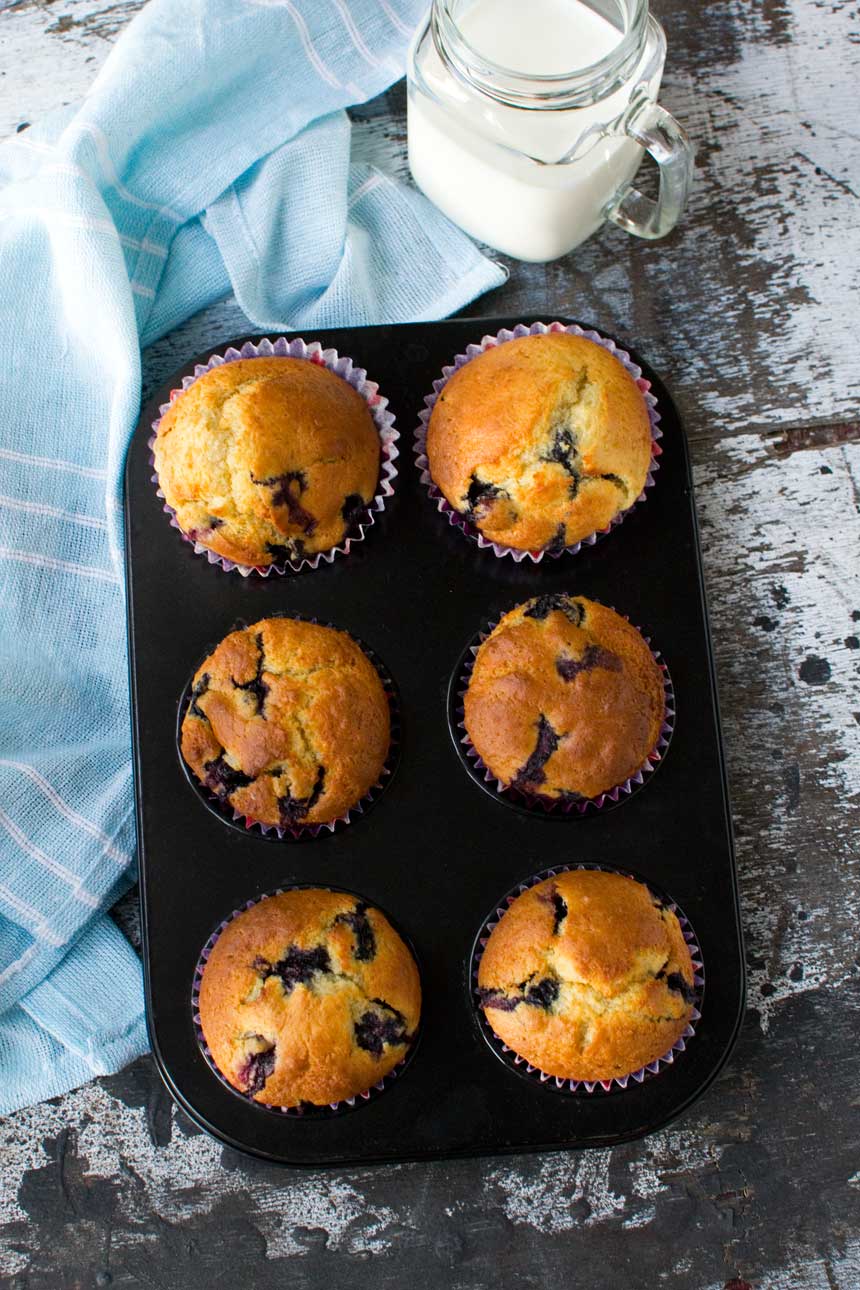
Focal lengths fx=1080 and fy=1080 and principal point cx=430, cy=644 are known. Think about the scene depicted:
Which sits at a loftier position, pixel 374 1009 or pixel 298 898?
pixel 298 898

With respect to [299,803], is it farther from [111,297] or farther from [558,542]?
[111,297]

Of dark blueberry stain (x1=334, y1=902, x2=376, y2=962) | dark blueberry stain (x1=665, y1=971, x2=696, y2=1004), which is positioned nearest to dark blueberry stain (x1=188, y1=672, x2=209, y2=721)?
dark blueberry stain (x1=334, y1=902, x2=376, y2=962)

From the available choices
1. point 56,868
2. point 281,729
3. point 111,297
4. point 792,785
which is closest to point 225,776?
point 281,729

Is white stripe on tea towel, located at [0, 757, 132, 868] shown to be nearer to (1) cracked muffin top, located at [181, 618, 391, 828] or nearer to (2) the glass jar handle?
(1) cracked muffin top, located at [181, 618, 391, 828]

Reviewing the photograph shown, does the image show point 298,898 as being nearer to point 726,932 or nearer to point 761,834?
point 726,932

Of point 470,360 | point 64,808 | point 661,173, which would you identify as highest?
point 661,173

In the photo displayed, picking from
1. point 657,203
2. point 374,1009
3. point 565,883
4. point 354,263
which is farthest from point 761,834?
point 354,263

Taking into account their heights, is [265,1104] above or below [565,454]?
below
